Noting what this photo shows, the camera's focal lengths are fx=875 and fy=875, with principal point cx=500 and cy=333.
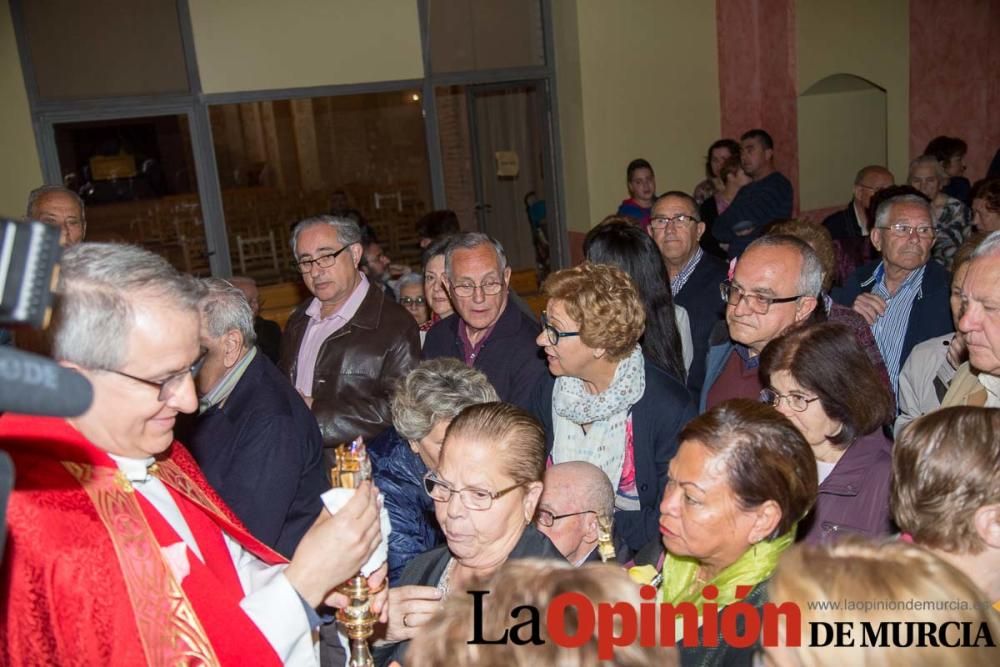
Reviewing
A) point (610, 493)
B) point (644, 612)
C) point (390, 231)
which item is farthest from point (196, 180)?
point (644, 612)

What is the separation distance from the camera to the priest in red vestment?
5.38 feet

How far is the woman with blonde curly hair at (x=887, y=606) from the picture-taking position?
53.3 inches

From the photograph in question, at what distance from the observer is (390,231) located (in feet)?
32.0

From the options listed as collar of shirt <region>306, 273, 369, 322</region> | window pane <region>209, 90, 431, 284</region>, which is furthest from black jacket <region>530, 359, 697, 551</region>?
window pane <region>209, 90, 431, 284</region>

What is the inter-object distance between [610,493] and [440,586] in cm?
60

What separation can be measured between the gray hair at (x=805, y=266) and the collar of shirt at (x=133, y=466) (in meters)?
2.36

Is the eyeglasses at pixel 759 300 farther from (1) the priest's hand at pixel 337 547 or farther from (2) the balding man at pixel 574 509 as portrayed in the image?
(1) the priest's hand at pixel 337 547

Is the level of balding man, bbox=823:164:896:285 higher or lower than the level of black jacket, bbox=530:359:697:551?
higher

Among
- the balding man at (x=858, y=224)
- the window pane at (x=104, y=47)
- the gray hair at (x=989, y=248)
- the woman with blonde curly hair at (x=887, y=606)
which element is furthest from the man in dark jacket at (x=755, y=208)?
the woman with blonde curly hair at (x=887, y=606)

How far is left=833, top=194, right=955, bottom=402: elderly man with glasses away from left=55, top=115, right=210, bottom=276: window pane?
6.20 metres

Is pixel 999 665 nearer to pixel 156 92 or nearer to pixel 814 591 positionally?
pixel 814 591

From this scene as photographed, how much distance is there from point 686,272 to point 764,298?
1.74 metres

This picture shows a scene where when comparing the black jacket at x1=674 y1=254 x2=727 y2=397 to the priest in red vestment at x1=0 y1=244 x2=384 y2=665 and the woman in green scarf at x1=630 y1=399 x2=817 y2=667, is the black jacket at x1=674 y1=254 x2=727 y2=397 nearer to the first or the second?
→ the woman in green scarf at x1=630 y1=399 x2=817 y2=667

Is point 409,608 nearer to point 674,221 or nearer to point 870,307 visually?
point 870,307
